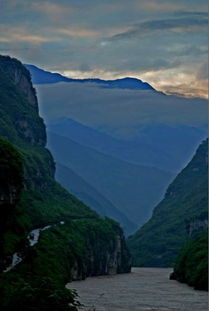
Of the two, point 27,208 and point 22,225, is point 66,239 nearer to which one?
point 27,208

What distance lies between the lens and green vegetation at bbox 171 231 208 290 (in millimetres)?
119500

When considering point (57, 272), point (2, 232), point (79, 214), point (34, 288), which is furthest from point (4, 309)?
point (79, 214)

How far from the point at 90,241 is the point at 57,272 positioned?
2553 inches

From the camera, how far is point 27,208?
485ft

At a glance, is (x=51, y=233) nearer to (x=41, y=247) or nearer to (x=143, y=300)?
(x=41, y=247)

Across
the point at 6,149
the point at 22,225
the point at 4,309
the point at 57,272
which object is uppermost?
the point at 6,149

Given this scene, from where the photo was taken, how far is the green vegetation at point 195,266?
11950 centimetres

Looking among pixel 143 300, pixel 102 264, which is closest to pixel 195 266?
pixel 143 300

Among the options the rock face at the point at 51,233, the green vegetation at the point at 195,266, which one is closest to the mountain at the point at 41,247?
the rock face at the point at 51,233

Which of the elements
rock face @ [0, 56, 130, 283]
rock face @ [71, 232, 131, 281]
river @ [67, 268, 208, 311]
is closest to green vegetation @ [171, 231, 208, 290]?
river @ [67, 268, 208, 311]

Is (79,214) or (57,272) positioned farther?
(79,214)

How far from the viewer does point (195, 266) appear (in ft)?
440

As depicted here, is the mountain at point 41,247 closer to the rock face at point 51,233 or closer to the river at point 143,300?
the rock face at point 51,233

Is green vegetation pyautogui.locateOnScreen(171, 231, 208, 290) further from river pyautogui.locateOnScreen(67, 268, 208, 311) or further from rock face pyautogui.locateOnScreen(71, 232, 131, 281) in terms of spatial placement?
rock face pyautogui.locateOnScreen(71, 232, 131, 281)
